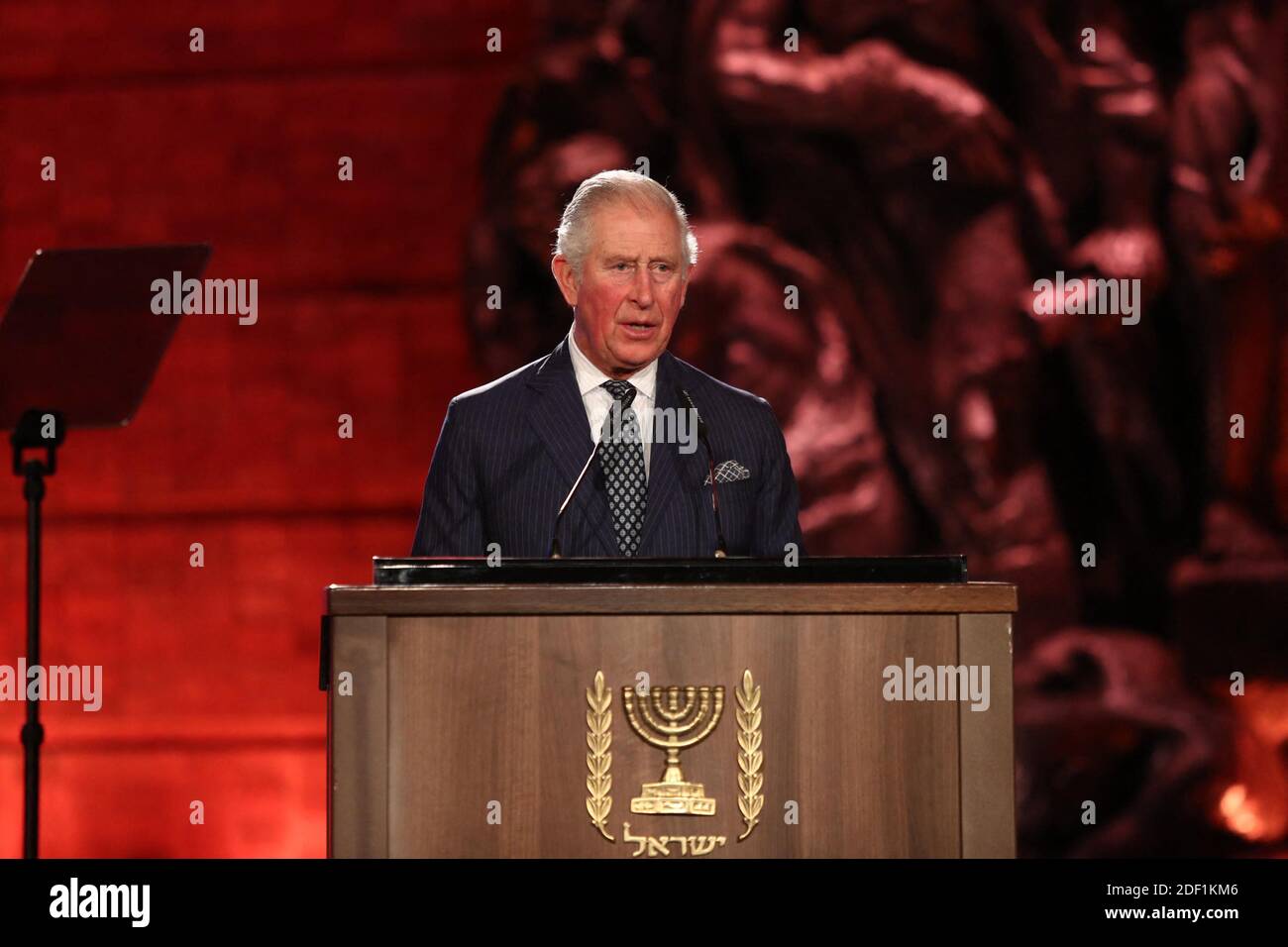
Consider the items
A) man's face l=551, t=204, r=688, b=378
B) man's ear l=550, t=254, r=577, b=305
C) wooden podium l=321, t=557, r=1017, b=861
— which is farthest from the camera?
man's ear l=550, t=254, r=577, b=305

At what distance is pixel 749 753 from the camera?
4.26 feet

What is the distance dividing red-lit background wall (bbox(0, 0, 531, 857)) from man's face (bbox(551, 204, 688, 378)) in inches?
89.4

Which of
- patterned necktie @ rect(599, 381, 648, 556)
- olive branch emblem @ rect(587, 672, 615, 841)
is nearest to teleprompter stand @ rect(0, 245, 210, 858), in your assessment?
patterned necktie @ rect(599, 381, 648, 556)

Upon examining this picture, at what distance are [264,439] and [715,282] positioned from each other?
1366 mm

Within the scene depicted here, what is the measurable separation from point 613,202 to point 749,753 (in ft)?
2.75

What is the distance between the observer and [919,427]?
370cm

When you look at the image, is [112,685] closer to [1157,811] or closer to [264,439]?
[264,439]

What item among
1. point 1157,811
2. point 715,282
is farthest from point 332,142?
point 1157,811

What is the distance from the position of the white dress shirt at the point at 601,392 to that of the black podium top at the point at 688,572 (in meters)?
0.50

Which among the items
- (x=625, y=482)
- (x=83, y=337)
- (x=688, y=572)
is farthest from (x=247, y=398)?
(x=688, y=572)

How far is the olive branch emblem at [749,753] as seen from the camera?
1.30 meters

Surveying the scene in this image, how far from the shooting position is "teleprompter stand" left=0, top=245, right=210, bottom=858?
2488 mm

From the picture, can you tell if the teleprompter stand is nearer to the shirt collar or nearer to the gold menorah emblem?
the shirt collar
